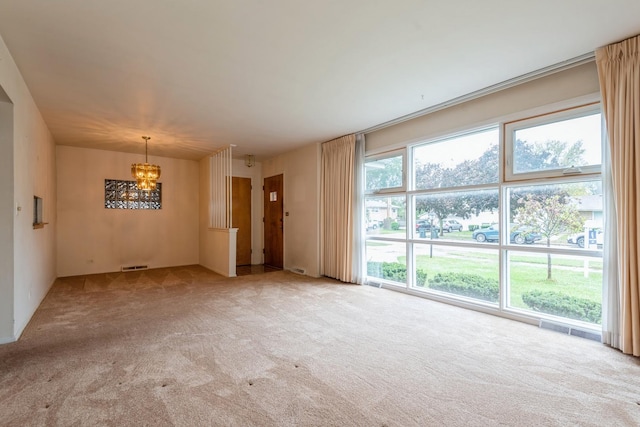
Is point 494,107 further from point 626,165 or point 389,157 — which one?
point 389,157

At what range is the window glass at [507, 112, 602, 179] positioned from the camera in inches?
116

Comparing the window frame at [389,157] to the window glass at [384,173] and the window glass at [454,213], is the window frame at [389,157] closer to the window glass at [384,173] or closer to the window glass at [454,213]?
the window glass at [384,173]

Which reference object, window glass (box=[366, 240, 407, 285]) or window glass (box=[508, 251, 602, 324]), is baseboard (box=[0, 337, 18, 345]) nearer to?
window glass (box=[366, 240, 407, 285])

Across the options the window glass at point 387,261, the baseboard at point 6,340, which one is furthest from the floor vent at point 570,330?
the baseboard at point 6,340

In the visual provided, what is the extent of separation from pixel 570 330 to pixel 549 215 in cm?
117

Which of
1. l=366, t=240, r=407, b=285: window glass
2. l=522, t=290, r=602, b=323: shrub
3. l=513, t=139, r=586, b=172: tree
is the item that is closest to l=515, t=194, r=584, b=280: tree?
l=522, t=290, r=602, b=323: shrub

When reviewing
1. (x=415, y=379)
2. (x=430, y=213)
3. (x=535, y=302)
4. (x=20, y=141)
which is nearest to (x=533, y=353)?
(x=535, y=302)

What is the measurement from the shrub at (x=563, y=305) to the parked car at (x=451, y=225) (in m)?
1.06

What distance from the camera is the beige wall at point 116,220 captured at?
235 inches

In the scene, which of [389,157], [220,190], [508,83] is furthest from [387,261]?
[220,190]

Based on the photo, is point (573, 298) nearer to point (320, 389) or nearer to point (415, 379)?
point (415, 379)

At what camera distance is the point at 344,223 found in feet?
17.4

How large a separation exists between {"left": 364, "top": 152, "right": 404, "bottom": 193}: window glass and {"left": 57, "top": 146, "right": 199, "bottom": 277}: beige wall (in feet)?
14.5

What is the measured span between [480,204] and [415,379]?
8.02ft
